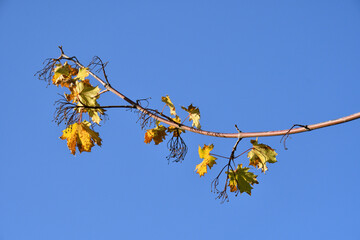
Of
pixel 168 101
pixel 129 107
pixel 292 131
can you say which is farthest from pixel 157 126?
pixel 292 131

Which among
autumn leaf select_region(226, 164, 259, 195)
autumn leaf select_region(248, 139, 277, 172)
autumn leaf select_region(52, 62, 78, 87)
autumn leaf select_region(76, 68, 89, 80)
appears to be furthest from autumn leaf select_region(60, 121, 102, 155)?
autumn leaf select_region(248, 139, 277, 172)

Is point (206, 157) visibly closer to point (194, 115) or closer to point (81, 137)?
point (194, 115)

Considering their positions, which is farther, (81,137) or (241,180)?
(241,180)

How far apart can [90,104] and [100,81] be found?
0.85ft

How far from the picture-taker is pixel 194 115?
3369mm

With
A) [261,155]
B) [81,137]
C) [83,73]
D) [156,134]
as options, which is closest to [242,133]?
[261,155]

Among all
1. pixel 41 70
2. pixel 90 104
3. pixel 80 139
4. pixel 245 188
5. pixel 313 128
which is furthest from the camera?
pixel 41 70

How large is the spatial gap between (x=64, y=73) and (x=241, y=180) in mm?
2204

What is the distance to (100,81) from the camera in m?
3.00

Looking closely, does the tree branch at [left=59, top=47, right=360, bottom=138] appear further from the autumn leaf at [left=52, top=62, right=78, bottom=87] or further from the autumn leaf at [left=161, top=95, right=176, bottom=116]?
the autumn leaf at [left=161, top=95, right=176, bottom=116]

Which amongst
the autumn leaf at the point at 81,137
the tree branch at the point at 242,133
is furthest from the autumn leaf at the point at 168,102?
the autumn leaf at the point at 81,137

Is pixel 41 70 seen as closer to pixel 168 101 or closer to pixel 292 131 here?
pixel 168 101

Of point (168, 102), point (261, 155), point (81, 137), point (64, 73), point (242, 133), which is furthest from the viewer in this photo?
point (64, 73)

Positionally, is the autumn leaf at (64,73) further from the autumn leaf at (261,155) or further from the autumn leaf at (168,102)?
the autumn leaf at (261,155)
